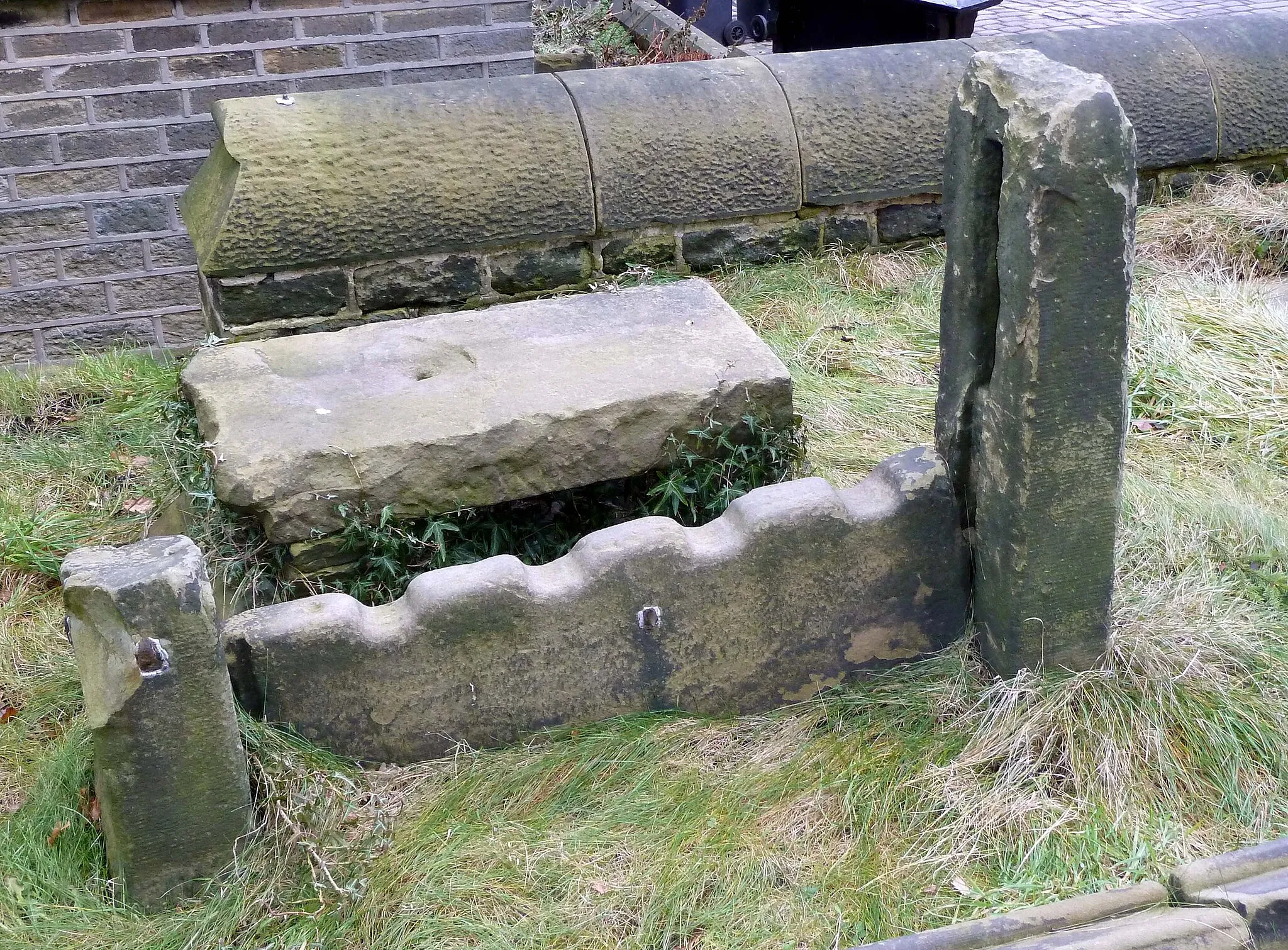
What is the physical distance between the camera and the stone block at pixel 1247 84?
4.61 m

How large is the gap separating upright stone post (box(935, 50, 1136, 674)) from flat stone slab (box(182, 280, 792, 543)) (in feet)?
2.15

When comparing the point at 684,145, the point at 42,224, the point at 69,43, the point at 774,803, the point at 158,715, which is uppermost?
the point at 69,43

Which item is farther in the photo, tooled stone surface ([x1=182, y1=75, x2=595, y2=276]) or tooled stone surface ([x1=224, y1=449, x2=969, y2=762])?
tooled stone surface ([x1=182, y1=75, x2=595, y2=276])

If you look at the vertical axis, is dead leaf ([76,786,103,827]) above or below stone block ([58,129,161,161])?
below

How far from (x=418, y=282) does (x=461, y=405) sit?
3.63 ft

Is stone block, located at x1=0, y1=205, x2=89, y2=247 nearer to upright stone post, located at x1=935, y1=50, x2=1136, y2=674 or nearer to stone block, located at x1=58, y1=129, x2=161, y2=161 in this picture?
stone block, located at x1=58, y1=129, x2=161, y2=161

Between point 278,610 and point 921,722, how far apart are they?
132 centimetres

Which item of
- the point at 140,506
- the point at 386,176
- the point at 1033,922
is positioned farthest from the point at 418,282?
the point at 1033,922

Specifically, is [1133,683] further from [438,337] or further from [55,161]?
[55,161]

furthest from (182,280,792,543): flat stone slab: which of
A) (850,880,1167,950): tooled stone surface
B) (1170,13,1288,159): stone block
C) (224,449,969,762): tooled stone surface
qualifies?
(1170,13,1288,159): stone block

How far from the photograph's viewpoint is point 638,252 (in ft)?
13.6

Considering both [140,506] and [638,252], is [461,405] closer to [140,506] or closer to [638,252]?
[140,506]

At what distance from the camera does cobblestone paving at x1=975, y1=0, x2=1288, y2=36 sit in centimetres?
965

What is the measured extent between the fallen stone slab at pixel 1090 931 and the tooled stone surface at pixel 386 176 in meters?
2.55
